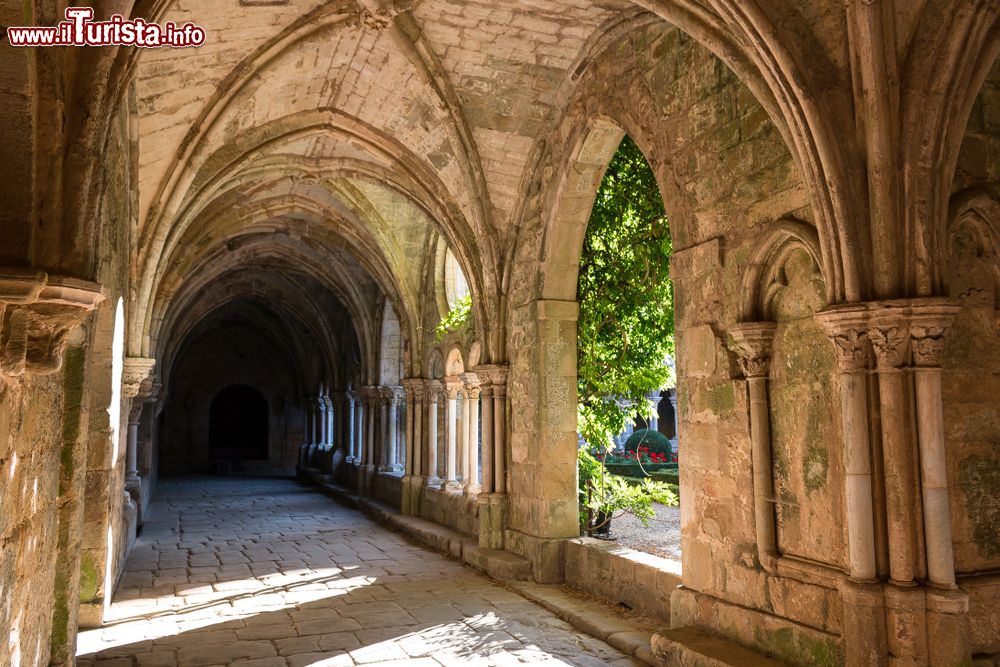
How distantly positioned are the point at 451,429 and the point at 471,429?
0.75m

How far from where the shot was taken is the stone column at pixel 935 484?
2803 millimetres

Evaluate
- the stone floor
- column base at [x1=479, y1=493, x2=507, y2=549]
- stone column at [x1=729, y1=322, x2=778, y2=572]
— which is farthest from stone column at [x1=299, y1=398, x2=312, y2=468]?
stone column at [x1=729, y1=322, x2=778, y2=572]

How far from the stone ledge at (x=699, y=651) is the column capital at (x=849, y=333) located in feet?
4.85

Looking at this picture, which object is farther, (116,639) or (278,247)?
(278,247)

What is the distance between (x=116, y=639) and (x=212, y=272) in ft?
28.7

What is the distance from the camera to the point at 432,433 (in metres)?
10.0

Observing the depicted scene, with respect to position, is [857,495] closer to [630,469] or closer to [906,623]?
[906,623]

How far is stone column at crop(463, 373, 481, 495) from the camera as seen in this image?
8594mm

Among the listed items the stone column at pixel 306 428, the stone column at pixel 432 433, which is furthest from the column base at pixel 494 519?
the stone column at pixel 306 428

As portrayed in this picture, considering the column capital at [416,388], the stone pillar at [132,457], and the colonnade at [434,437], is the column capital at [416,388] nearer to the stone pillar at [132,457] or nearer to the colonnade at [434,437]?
the colonnade at [434,437]

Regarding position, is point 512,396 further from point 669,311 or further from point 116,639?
point 116,639

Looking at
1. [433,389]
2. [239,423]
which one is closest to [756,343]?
[433,389]

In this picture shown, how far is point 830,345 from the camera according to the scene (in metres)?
3.38

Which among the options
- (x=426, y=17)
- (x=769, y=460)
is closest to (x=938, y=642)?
(x=769, y=460)
